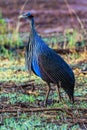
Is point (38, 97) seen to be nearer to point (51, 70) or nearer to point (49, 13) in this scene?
point (51, 70)

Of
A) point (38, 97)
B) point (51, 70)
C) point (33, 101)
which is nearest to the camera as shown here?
point (51, 70)

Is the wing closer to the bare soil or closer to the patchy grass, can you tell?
the patchy grass

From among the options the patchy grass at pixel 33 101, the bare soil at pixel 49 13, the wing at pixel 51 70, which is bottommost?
the patchy grass at pixel 33 101

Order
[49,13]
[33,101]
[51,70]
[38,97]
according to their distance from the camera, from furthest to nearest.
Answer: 1. [49,13]
2. [38,97]
3. [33,101]
4. [51,70]

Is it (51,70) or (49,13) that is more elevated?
(49,13)

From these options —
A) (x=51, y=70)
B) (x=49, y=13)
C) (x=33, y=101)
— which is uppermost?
(x=49, y=13)

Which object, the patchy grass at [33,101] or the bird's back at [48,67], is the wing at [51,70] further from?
the patchy grass at [33,101]

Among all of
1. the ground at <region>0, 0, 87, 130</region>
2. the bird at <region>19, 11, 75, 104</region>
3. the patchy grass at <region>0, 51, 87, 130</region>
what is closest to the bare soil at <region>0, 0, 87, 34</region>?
the ground at <region>0, 0, 87, 130</region>

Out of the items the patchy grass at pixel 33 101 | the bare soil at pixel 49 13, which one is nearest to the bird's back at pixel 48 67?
the patchy grass at pixel 33 101

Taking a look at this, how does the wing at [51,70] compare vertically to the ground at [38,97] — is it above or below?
above

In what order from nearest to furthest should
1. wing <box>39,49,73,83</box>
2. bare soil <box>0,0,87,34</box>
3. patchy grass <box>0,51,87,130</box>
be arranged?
patchy grass <box>0,51,87,130</box> → wing <box>39,49,73,83</box> → bare soil <box>0,0,87,34</box>

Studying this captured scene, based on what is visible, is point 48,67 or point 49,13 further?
point 49,13

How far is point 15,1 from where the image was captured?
64.3 feet

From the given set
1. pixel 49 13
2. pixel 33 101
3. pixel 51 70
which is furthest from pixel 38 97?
pixel 49 13
